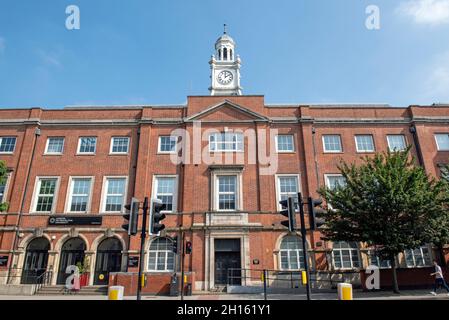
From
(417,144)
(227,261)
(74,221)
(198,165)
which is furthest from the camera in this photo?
(417,144)

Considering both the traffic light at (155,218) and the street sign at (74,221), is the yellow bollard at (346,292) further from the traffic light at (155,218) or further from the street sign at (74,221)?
the street sign at (74,221)

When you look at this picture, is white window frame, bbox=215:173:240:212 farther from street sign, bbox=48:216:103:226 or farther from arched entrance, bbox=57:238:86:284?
arched entrance, bbox=57:238:86:284

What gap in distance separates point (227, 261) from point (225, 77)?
32.8m

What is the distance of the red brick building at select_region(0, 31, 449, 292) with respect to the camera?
19.2 metres

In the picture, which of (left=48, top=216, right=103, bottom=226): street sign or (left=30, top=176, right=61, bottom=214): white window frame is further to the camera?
(left=30, top=176, right=61, bottom=214): white window frame

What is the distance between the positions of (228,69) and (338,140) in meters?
27.8

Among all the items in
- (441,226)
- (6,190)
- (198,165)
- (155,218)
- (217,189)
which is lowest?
(155,218)

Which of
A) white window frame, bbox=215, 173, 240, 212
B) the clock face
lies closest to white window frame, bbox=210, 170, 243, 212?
white window frame, bbox=215, 173, 240, 212

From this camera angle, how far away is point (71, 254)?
1978 cm

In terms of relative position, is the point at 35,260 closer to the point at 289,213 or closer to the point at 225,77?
the point at 289,213

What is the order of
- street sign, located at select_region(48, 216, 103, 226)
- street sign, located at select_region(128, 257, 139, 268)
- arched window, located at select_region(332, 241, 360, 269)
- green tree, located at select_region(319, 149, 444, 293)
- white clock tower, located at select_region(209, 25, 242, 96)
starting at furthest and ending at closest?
white clock tower, located at select_region(209, 25, 242, 96) → street sign, located at select_region(48, 216, 103, 226) → arched window, located at select_region(332, 241, 360, 269) → street sign, located at select_region(128, 257, 139, 268) → green tree, located at select_region(319, 149, 444, 293)

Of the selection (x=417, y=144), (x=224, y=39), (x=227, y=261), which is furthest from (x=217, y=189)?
(x=224, y=39)

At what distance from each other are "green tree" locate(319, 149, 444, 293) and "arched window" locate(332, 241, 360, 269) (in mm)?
3801

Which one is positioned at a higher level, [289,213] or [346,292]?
[289,213]
